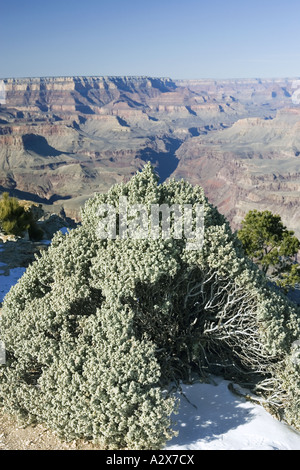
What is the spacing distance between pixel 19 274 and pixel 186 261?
734 inches

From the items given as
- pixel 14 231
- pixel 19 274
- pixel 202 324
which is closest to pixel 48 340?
pixel 202 324

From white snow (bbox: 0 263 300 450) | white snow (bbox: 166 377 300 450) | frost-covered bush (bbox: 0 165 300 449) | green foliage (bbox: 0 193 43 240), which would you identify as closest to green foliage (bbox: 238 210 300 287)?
frost-covered bush (bbox: 0 165 300 449)

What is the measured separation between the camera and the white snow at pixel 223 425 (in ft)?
36.5

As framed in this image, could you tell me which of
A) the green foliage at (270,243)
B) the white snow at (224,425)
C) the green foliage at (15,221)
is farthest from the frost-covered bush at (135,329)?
the green foliage at (15,221)

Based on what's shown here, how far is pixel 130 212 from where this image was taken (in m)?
13.2

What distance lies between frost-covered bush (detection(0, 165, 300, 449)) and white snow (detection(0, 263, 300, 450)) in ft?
2.50

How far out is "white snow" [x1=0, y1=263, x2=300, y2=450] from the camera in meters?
11.1

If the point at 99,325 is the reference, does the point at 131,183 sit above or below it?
above

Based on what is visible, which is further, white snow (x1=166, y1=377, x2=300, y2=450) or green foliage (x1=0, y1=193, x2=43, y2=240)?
green foliage (x1=0, y1=193, x2=43, y2=240)

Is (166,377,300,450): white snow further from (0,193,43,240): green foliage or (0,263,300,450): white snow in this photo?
(0,193,43,240): green foliage

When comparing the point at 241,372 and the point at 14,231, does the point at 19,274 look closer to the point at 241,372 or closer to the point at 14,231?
the point at 14,231

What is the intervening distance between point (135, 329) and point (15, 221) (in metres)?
30.4

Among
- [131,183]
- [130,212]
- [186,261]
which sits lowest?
[186,261]

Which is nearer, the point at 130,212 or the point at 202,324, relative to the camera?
the point at 130,212
